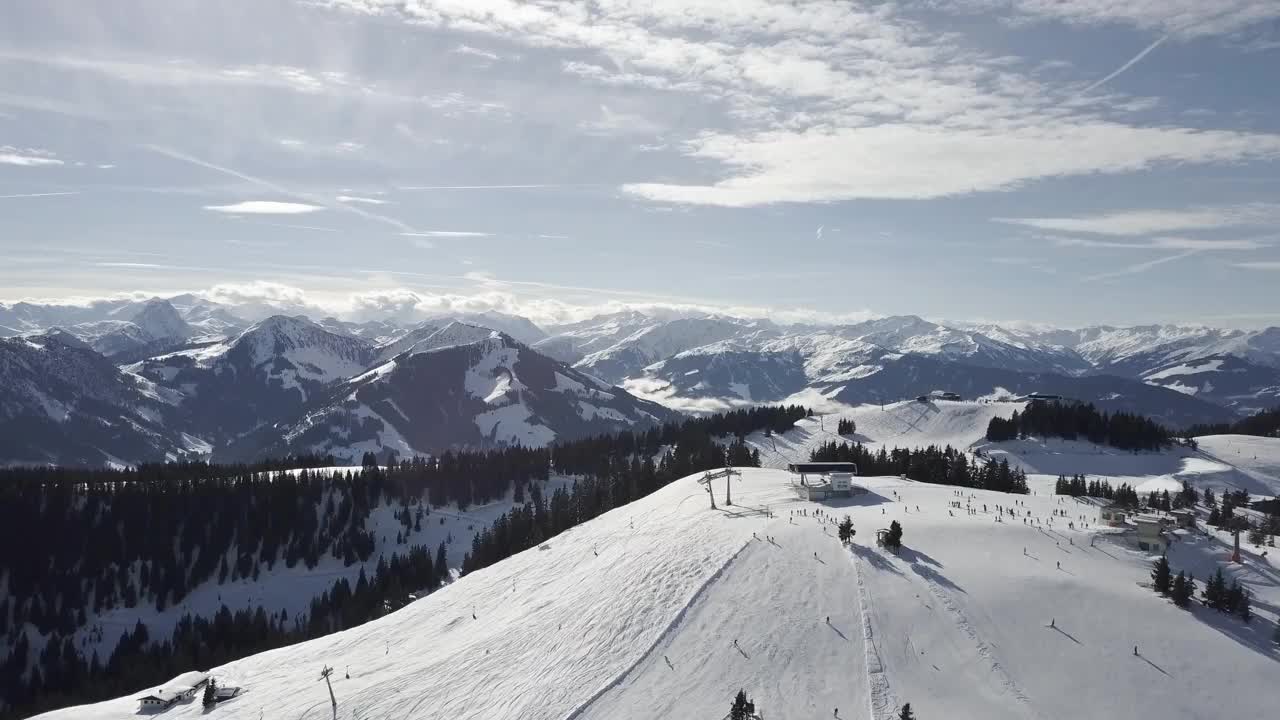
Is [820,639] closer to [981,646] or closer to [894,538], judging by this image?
[981,646]

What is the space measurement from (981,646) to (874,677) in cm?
941

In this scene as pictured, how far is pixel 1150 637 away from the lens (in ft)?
163

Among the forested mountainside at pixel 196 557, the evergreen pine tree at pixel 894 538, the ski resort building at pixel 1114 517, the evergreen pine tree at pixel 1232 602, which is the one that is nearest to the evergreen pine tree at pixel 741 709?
the evergreen pine tree at pixel 894 538

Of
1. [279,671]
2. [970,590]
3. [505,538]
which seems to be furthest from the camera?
[505,538]

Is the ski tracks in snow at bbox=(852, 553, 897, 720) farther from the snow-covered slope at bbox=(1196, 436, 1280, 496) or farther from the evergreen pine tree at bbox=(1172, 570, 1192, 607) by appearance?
the snow-covered slope at bbox=(1196, 436, 1280, 496)

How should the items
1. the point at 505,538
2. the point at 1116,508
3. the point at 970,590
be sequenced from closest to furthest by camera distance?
the point at 970,590 → the point at 1116,508 → the point at 505,538

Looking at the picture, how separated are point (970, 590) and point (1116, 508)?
1335 inches

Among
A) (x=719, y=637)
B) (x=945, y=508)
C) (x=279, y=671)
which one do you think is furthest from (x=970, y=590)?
(x=279, y=671)

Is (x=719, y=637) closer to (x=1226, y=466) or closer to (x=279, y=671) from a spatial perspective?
(x=279, y=671)

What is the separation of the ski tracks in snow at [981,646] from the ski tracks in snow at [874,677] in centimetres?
580

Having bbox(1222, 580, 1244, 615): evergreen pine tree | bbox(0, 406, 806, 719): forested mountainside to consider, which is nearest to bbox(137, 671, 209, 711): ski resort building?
bbox(0, 406, 806, 719): forested mountainside

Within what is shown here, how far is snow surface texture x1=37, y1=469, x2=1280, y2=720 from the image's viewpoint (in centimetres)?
4409

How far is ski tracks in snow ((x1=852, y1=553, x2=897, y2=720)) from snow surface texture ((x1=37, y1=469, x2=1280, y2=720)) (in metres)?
0.14

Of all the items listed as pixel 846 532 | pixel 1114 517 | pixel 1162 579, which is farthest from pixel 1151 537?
pixel 846 532
